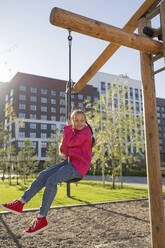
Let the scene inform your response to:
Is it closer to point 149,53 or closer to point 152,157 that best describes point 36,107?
point 149,53

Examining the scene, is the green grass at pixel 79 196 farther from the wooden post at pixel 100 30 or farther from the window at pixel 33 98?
the window at pixel 33 98

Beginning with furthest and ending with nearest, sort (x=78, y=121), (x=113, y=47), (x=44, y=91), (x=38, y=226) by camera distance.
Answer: (x=44, y=91), (x=113, y=47), (x=78, y=121), (x=38, y=226)

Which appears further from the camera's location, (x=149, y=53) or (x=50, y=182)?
(x=149, y=53)

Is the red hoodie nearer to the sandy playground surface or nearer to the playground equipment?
the playground equipment

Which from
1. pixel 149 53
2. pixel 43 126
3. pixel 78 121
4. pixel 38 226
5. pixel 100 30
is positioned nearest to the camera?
pixel 38 226

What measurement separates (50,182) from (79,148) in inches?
25.6

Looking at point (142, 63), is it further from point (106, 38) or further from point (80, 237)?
point (80, 237)

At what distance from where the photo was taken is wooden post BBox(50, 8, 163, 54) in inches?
119

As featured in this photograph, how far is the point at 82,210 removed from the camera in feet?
27.1

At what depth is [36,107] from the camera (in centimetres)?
5566

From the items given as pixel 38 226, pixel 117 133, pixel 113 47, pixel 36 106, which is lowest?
pixel 38 226

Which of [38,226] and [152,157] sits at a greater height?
[152,157]

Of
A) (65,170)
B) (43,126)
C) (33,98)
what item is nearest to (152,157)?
(65,170)

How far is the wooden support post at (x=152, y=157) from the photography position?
12.5ft
